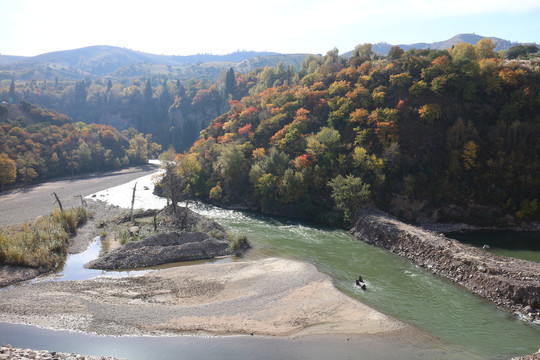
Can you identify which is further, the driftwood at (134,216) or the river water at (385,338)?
the driftwood at (134,216)

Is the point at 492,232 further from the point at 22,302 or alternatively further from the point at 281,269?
the point at 22,302

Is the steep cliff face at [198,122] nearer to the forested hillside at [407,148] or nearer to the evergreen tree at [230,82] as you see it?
the evergreen tree at [230,82]

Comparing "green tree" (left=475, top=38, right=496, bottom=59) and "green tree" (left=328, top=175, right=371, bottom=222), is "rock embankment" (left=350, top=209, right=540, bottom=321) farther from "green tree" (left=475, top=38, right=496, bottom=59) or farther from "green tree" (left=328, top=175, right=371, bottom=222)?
"green tree" (left=475, top=38, right=496, bottom=59)

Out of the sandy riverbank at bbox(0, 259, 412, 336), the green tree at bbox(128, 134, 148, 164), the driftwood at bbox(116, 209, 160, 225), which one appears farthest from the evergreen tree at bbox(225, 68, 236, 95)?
the sandy riverbank at bbox(0, 259, 412, 336)

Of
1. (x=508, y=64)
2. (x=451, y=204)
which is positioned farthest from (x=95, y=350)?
(x=508, y=64)

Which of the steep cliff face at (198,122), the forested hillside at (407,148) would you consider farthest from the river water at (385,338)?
the steep cliff face at (198,122)

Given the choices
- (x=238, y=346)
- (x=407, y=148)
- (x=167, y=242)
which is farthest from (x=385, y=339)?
(x=407, y=148)
